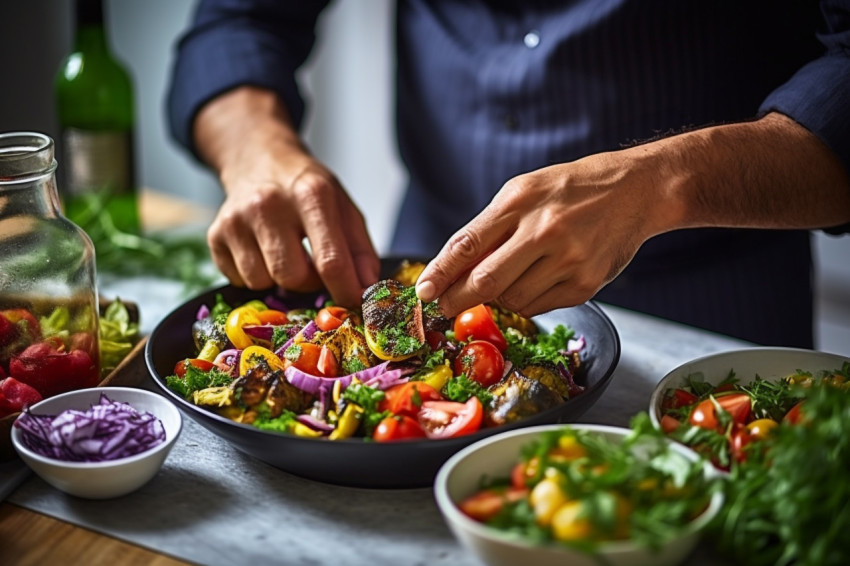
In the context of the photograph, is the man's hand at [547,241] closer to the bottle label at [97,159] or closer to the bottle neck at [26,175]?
the bottle neck at [26,175]

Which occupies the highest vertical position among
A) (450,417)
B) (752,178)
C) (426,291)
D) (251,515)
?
(752,178)

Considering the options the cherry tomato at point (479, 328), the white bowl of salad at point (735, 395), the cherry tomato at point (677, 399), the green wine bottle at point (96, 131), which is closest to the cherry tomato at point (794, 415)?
the white bowl of salad at point (735, 395)

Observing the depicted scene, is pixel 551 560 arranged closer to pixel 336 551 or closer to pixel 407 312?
pixel 336 551

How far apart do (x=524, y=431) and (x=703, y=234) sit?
1.07 metres

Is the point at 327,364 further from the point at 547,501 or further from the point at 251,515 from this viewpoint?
the point at 547,501

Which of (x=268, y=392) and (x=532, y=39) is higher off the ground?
(x=532, y=39)

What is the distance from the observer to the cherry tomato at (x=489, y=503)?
3.47 feet

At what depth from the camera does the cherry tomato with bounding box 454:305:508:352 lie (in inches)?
59.8

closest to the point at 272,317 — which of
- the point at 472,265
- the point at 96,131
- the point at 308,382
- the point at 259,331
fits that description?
the point at 259,331

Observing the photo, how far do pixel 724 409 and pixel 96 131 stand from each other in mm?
1741

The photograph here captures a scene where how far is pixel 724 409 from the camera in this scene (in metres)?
1.28

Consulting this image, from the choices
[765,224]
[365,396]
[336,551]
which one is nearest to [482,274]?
[365,396]

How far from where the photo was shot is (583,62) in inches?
78.5

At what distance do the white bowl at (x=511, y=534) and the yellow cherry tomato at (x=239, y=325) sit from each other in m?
0.51
